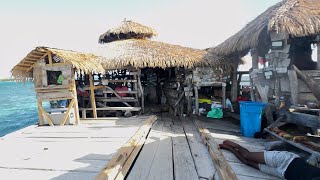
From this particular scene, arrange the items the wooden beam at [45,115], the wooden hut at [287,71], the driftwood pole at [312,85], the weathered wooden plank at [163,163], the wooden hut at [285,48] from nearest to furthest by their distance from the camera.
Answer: the weathered wooden plank at [163,163] < the driftwood pole at [312,85] < the wooden hut at [287,71] < the wooden hut at [285,48] < the wooden beam at [45,115]

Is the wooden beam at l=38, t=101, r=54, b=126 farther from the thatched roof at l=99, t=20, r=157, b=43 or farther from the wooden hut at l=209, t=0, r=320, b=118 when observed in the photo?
the thatched roof at l=99, t=20, r=157, b=43

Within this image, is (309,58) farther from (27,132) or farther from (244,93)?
(27,132)

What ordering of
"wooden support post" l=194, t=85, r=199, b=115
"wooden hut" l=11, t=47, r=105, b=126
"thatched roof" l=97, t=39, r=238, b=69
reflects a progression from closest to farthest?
"wooden hut" l=11, t=47, r=105, b=126 < "thatched roof" l=97, t=39, r=238, b=69 < "wooden support post" l=194, t=85, r=199, b=115

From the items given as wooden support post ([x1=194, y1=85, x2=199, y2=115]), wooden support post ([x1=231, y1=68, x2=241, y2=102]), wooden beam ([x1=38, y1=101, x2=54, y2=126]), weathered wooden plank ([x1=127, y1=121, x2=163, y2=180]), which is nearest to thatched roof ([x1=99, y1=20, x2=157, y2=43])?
wooden support post ([x1=194, y1=85, x2=199, y2=115])

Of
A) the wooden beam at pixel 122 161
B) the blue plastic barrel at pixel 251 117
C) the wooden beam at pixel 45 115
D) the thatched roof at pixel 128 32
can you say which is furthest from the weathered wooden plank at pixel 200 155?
the thatched roof at pixel 128 32

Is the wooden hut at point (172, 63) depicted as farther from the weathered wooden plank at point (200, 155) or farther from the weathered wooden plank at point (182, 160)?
the weathered wooden plank at point (182, 160)

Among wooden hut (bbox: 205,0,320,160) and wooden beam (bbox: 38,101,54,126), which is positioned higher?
wooden hut (bbox: 205,0,320,160)

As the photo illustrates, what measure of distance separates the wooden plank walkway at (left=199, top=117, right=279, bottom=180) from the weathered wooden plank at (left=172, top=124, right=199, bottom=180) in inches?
29.2

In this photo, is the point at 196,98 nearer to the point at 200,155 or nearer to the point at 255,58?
the point at 255,58

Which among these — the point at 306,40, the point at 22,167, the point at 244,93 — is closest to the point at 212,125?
the point at 244,93

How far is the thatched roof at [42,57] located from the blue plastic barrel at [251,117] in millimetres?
5346

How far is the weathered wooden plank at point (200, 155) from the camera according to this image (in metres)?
4.16

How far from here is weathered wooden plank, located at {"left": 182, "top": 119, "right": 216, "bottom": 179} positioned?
13.6 ft

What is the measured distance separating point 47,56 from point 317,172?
8.15 metres
